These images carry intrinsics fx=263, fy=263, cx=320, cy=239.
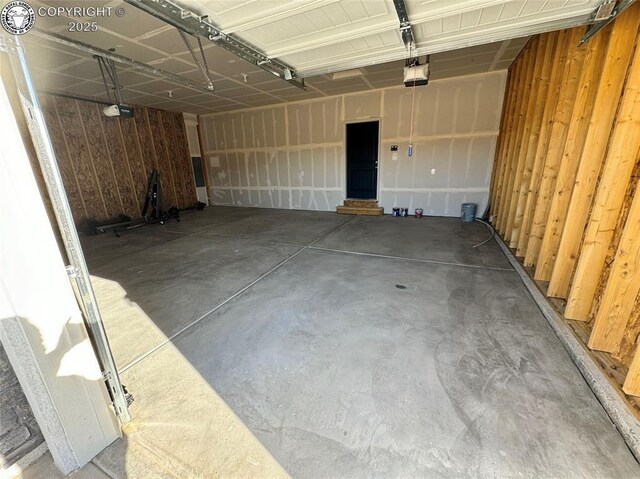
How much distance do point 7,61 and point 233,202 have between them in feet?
27.7

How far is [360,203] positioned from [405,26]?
200 inches

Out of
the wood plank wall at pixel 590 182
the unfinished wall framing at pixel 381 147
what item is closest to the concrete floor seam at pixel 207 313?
the wood plank wall at pixel 590 182

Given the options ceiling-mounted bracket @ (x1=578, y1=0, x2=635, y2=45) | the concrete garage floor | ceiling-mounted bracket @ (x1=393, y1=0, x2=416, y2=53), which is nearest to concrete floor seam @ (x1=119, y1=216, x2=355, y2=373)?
the concrete garage floor

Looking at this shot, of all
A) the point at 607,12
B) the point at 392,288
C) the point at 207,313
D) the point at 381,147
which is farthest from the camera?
the point at 381,147

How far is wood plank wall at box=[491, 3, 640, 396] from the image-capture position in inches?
67.1

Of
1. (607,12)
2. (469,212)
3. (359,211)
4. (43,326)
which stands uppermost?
(607,12)

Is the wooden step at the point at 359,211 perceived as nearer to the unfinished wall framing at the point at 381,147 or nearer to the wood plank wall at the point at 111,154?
the unfinished wall framing at the point at 381,147

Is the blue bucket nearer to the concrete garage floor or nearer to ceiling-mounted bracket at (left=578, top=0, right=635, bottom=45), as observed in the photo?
the concrete garage floor

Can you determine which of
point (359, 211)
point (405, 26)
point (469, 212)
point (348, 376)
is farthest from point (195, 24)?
point (469, 212)

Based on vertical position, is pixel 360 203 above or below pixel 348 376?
above

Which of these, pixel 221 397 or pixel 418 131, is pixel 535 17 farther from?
pixel 418 131

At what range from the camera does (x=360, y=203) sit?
Answer: 7.14 m

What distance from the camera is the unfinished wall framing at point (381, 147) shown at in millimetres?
5715

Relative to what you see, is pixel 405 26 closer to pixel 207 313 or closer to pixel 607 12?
pixel 607 12
